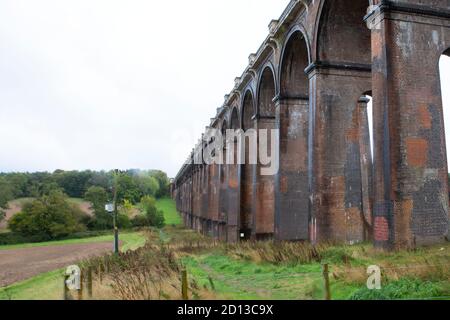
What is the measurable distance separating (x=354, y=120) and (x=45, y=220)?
49966 millimetres

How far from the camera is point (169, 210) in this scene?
336 feet

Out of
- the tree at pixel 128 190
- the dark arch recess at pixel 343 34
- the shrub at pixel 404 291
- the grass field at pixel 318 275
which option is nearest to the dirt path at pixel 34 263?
the grass field at pixel 318 275

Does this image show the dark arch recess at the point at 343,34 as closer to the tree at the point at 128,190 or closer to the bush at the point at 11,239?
the bush at the point at 11,239

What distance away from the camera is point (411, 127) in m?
10.1

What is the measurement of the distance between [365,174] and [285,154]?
141 inches

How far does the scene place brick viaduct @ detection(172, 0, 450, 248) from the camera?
992 cm

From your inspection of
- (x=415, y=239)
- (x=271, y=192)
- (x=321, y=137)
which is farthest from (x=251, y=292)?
(x=271, y=192)

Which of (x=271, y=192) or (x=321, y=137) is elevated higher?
(x=321, y=137)

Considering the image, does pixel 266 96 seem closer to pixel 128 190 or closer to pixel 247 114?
pixel 247 114

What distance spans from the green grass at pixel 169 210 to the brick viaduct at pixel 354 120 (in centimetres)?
6107

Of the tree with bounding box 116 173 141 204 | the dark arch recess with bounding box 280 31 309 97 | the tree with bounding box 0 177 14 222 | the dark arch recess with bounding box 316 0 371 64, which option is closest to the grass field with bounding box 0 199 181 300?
the tree with bounding box 116 173 141 204

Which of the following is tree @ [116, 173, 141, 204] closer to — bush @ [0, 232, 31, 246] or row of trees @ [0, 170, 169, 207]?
row of trees @ [0, 170, 169, 207]

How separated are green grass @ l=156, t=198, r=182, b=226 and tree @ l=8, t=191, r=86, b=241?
27029 millimetres
